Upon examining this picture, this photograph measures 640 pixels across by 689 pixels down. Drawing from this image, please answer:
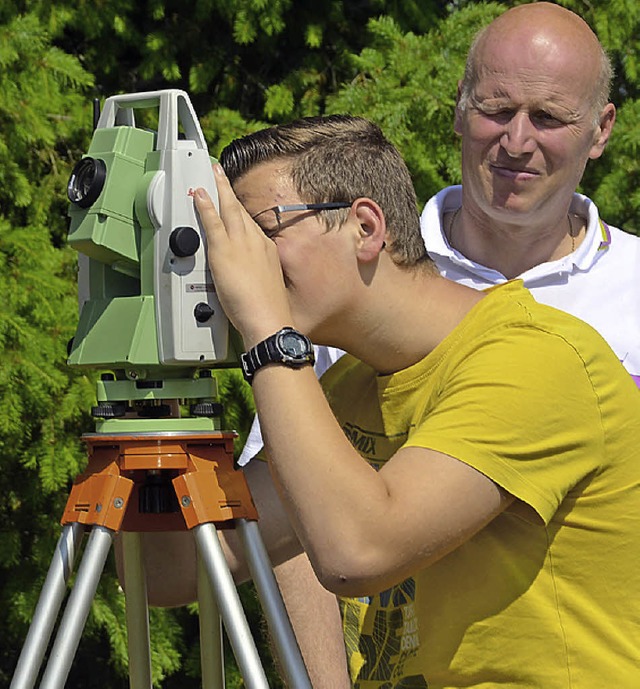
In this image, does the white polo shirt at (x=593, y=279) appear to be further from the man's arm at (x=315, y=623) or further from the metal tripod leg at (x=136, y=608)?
the metal tripod leg at (x=136, y=608)

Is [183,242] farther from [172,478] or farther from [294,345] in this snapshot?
[172,478]

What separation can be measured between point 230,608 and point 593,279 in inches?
59.1

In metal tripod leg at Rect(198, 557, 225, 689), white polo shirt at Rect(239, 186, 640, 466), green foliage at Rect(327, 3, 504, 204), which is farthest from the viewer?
green foliage at Rect(327, 3, 504, 204)

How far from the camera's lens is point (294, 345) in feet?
5.85

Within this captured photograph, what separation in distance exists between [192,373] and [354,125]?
1.81 ft

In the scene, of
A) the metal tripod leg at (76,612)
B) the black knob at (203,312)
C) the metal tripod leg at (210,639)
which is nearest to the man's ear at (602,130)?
the black knob at (203,312)

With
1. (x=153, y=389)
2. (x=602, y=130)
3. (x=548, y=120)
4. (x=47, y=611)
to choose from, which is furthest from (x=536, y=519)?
(x=602, y=130)

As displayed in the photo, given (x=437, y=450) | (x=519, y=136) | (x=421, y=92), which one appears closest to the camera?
(x=437, y=450)

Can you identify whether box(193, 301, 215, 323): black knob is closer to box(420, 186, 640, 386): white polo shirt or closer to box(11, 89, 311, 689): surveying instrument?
box(11, 89, 311, 689): surveying instrument

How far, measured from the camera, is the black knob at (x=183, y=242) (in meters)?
1.87

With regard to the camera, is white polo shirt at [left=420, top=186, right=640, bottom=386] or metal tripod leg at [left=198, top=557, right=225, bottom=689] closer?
metal tripod leg at [left=198, top=557, right=225, bottom=689]

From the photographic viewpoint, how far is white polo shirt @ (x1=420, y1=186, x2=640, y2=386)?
2881 millimetres

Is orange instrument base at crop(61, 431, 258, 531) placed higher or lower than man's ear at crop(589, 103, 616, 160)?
lower

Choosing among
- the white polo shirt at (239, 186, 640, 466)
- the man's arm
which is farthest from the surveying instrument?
the white polo shirt at (239, 186, 640, 466)
